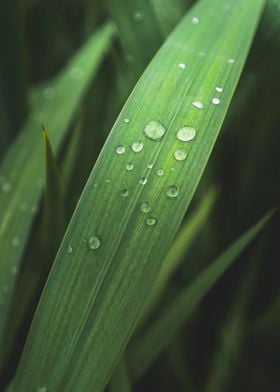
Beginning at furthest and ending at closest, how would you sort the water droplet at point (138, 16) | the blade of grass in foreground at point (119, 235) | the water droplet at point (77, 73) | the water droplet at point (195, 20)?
the water droplet at point (77, 73) < the water droplet at point (138, 16) < the water droplet at point (195, 20) < the blade of grass in foreground at point (119, 235)

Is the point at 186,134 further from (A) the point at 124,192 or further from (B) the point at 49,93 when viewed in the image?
(B) the point at 49,93

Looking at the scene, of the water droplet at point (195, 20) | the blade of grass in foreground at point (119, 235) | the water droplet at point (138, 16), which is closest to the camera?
the blade of grass in foreground at point (119, 235)

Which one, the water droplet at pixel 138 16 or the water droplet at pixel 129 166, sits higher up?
the water droplet at pixel 138 16

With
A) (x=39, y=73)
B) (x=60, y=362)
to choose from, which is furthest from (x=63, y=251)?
(x=39, y=73)

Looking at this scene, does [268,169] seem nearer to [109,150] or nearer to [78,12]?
[109,150]

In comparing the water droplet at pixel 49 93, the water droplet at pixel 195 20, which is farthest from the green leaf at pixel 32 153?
the water droplet at pixel 195 20

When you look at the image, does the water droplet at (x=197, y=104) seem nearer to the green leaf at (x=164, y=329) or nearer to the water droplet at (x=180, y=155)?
the water droplet at (x=180, y=155)
